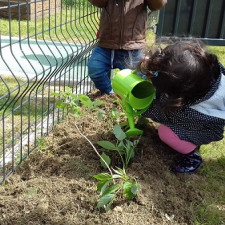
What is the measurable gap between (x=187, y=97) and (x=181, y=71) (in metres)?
0.21

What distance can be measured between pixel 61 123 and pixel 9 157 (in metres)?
0.58

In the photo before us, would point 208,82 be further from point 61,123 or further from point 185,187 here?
point 61,123

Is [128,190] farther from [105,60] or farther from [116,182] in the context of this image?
[105,60]

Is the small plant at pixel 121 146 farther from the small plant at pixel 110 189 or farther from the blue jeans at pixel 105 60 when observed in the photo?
the blue jeans at pixel 105 60

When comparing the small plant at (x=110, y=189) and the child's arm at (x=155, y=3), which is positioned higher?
the child's arm at (x=155, y=3)

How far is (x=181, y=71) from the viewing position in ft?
6.88

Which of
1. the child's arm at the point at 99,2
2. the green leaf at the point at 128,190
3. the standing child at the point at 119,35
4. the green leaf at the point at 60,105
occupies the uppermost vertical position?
the child's arm at the point at 99,2

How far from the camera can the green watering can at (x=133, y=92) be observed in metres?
2.36

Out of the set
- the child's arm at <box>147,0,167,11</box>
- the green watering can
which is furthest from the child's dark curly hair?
the child's arm at <box>147,0,167,11</box>

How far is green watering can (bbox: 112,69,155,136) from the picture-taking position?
2355 millimetres

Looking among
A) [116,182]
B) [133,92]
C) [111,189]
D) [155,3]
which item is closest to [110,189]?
[111,189]

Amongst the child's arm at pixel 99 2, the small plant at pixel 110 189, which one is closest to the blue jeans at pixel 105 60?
the child's arm at pixel 99 2

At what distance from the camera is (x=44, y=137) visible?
256 cm

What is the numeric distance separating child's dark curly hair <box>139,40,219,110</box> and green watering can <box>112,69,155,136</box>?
0.44 ft
